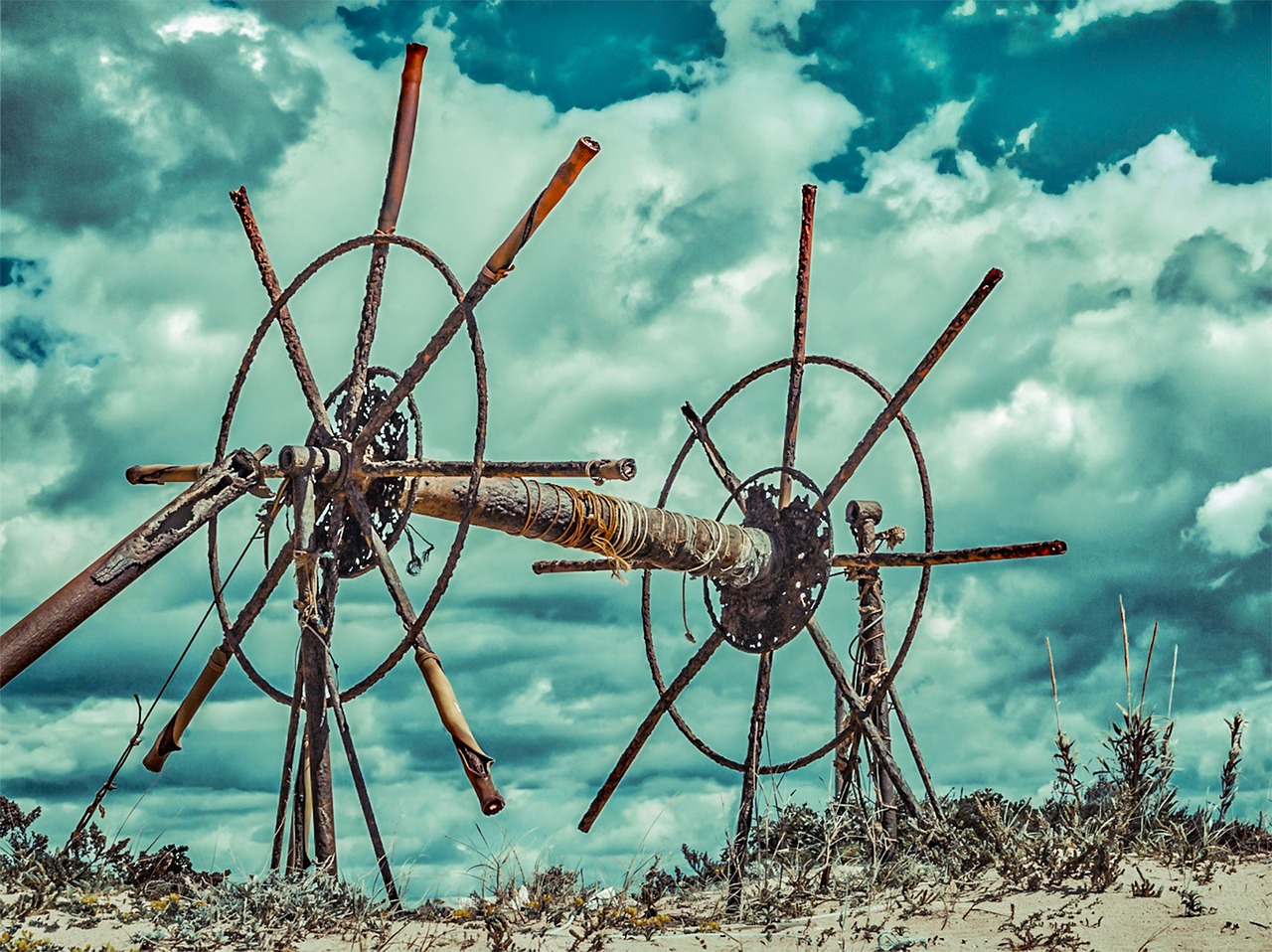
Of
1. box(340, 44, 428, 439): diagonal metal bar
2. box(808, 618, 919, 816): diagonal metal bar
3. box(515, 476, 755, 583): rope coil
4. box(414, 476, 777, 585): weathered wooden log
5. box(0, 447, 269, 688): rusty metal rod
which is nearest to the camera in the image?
box(0, 447, 269, 688): rusty metal rod

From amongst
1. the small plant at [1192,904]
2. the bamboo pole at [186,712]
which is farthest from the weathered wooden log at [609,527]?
the small plant at [1192,904]

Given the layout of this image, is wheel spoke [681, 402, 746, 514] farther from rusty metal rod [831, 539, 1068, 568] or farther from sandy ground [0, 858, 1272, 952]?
sandy ground [0, 858, 1272, 952]

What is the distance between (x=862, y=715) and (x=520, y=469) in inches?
156

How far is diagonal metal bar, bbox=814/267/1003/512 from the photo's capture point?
9.30 m

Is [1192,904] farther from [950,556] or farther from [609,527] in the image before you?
[609,527]

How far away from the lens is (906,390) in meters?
9.48

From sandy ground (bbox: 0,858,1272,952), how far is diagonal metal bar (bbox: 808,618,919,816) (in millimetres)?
1706

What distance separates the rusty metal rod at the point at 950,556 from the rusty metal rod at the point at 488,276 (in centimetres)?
346

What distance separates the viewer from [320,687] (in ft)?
26.5

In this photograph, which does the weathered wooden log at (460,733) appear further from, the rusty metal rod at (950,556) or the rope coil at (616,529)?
the rusty metal rod at (950,556)

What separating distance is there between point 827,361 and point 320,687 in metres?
4.71

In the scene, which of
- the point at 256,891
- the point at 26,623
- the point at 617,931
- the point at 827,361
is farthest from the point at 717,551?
the point at 26,623

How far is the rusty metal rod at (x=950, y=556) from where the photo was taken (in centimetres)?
882

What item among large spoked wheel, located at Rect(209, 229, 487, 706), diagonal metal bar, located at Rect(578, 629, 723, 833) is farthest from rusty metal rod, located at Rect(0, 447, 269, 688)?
diagonal metal bar, located at Rect(578, 629, 723, 833)
